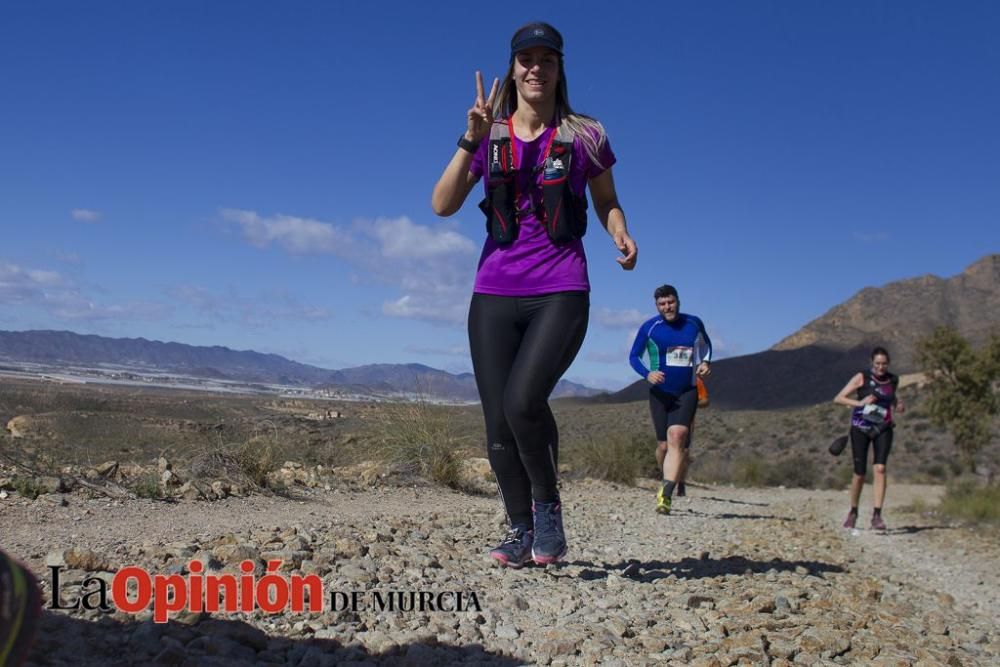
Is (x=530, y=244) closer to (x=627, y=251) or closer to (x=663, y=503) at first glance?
(x=627, y=251)

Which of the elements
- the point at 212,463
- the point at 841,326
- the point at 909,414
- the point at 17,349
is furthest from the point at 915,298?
the point at 17,349

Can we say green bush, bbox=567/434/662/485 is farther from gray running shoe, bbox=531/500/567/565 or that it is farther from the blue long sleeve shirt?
gray running shoe, bbox=531/500/567/565

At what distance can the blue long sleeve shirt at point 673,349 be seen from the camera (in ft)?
25.3

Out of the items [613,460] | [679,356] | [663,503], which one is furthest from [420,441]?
[613,460]

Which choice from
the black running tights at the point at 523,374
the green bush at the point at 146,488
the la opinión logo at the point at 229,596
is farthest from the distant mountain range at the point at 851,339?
the la opinión logo at the point at 229,596

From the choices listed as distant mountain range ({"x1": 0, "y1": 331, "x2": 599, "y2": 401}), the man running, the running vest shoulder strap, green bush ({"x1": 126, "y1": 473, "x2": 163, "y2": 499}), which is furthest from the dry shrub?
distant mountain range ({"x1": 0, "y1": 331, "x2": 599, "y2": 401})

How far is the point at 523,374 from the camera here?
378 cm

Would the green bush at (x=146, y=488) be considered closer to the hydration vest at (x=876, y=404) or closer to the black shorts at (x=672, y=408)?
the black shorts at (x=672, y=408)

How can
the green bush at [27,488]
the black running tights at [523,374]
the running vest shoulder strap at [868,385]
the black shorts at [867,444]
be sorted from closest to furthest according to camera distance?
1. the black running tights at [523,374]
2. the green bush at [27,488]
3. the black shorts at [867,444]
4. the running vest shoulder strap at [868,385]

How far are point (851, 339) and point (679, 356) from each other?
256ft

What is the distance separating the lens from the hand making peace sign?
3801mm

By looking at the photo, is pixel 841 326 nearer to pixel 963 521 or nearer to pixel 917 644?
pixel 963 521

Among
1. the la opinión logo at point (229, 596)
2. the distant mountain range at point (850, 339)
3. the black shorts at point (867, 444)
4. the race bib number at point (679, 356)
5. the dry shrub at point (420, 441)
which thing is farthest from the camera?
the distant mountain range at point (850, 339)

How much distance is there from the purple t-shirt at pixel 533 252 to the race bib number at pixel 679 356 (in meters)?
4.05
